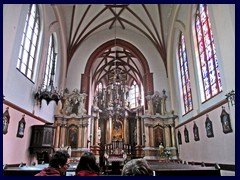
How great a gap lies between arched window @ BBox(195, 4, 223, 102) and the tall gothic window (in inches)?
70.6

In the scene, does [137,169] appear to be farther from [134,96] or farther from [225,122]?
[134,96]

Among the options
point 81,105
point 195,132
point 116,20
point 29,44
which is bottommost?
point 195,132

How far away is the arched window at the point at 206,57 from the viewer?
297 inches

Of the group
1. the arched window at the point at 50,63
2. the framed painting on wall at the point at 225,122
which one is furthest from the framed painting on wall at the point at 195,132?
the arched window at the point at 50,63

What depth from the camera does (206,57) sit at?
8.18 metres

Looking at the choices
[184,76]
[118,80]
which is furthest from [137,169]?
[118,80]

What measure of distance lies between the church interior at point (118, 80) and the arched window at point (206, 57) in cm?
4

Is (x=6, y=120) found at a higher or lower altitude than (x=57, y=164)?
higher

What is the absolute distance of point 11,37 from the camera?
19.0ft

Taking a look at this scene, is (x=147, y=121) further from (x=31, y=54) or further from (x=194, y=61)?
(x=31, y=54)

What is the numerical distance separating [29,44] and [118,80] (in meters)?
6.22

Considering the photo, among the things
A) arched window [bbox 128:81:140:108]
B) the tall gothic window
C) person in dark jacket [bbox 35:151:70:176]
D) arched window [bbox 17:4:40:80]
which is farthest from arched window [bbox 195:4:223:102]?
arched window [bbox 128:81:140:108]

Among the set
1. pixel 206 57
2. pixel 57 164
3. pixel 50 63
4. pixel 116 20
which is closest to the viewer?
pixel 57 164

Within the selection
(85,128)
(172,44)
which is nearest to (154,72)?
(172,44)
